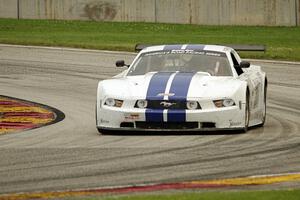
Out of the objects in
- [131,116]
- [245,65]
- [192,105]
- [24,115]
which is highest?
[245,65]

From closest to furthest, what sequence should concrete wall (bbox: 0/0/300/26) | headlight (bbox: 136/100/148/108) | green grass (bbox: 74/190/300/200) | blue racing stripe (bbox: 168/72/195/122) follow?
green grass (bbox: 74/190/300/200) < blue racing stripe (bbox: 168/72/195/122) < headlight (bbox: 136/100/148/108) < concrete wall (bbox: 0/0/300/26)

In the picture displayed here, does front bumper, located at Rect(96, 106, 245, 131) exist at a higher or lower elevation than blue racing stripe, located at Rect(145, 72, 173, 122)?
lower

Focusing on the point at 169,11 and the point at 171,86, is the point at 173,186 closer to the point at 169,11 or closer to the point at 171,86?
the point at 171,86

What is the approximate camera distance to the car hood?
14.2 meters

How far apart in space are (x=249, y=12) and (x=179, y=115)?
1154 inches

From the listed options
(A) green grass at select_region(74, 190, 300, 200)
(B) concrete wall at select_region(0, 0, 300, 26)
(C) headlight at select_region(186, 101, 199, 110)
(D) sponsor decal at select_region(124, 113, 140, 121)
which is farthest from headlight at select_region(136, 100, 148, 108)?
(B) concrete wall at select_region(0, 0, 300, 26)

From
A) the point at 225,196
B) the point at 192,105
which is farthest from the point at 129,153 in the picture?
the point at 225,196

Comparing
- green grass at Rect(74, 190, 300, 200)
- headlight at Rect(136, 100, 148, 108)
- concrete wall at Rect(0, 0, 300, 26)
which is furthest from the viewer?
concrete wall at Rect(0, 0, 300, 26)

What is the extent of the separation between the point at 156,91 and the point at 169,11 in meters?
29.9

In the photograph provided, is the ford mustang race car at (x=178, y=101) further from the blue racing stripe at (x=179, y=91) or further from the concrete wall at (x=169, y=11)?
the concrete wall at (x=169, y=11)

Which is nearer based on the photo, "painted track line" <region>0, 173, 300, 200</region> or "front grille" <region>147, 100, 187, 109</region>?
"painted track line" <region>0, 173, 300, 200</region>

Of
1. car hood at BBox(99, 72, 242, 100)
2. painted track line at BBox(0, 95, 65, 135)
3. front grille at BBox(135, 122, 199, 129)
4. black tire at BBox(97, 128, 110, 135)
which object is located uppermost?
car hood at BBox(99, 72, 242, 100)

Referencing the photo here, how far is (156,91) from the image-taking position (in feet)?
46.9

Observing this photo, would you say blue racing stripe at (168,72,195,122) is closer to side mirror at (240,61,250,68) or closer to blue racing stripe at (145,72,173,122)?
blue racing stripe at (145,72,173,122)
